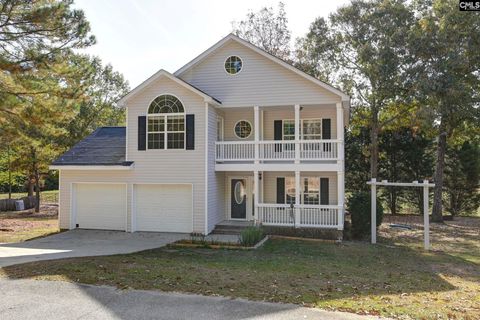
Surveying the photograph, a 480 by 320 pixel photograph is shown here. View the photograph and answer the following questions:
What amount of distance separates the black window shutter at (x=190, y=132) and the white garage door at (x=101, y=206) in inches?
138

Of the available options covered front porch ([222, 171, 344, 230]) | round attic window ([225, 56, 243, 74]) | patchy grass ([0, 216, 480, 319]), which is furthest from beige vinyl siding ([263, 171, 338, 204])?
round attic window ([225, 56, 243, 74])

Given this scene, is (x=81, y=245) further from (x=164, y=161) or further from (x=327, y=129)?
(x=327, y=129)

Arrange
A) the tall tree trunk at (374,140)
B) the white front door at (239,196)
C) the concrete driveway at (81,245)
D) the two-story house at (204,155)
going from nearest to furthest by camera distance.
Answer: the concrete driveway at (81,245) < the two-story house at (204,155) < the white front door at (239,196) < the tall tree trunk at (374,140)

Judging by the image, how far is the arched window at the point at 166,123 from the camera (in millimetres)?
15656

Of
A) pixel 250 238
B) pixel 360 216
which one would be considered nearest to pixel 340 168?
pixel 360 216

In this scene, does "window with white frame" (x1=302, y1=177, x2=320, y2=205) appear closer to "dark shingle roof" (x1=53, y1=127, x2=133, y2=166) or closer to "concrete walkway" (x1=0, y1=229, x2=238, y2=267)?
"concrete walkway" (x1=0, y1=229, x2=238, y2=267)

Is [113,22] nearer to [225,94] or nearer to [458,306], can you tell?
[225,94]

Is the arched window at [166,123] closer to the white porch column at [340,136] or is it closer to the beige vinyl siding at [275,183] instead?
the beige vinyl siding at [275,183]

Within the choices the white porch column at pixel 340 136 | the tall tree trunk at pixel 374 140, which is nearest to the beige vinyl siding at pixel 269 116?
the white porch column at pixel 340 136

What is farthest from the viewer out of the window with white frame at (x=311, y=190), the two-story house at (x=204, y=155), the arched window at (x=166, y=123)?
the window with white frame at (x=311, y=190)

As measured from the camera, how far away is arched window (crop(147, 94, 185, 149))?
1566cm

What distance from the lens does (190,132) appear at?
50.8ft

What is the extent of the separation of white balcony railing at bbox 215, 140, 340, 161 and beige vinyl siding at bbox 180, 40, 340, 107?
5.65ft

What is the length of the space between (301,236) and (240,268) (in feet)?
20.3
